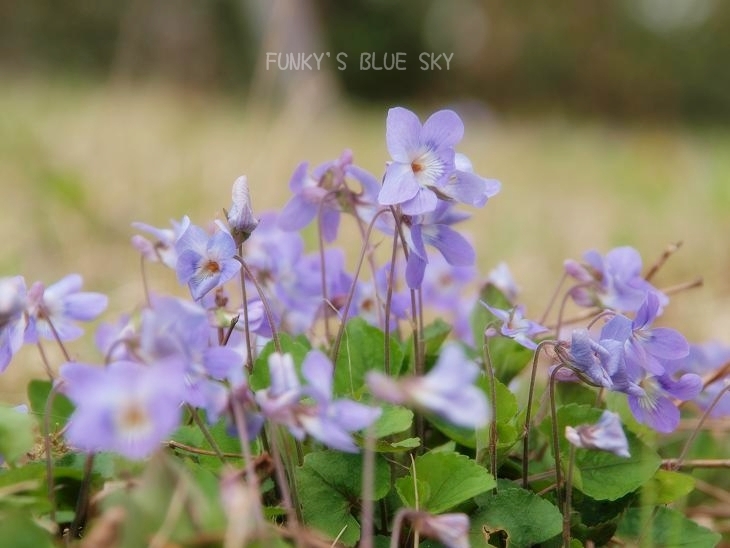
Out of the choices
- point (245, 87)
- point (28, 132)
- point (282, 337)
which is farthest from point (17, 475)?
point (245, 87)

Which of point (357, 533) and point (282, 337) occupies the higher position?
point (282, 337)

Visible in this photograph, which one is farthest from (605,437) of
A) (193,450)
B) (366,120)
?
(366,120)

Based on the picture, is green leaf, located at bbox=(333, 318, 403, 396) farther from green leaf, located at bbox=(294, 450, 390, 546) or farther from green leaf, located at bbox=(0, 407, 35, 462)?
green leaf, located at bbox=(0, 407, 35, 462)

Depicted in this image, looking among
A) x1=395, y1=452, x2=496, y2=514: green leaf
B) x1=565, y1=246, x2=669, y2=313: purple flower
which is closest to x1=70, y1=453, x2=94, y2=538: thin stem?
x1=395, y1=452, x2=496, y2=514: green leaf

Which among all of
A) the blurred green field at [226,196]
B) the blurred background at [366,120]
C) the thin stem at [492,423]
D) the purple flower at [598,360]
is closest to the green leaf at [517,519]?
the thin stem at [492,423]

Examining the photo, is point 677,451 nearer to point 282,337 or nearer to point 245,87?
point 282,337
